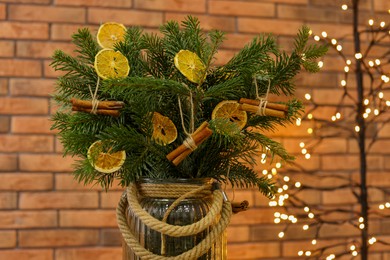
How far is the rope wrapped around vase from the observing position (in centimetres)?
85

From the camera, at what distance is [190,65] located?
2.89 feet

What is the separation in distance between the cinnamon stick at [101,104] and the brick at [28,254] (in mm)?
1118

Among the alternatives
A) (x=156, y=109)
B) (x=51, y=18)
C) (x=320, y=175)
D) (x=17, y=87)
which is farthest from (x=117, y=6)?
(x=156, y=109)

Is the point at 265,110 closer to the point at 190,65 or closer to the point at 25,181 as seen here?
the point at 190,65

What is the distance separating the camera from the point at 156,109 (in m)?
0.91

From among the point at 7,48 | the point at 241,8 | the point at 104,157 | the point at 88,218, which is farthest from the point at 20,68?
the point at 104,157

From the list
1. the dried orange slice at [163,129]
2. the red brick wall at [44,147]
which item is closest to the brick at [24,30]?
the red brick wall at [44,147]

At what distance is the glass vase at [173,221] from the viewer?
886 mm

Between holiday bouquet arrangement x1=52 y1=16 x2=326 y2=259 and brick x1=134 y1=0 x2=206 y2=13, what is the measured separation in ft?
3.29

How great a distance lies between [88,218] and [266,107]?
3.79 ft

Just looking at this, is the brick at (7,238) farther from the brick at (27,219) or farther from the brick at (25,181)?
the brick at (25,181)


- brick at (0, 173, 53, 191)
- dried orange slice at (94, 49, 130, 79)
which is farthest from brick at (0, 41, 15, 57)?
dried orange slice at (94, 49, 130, 79)

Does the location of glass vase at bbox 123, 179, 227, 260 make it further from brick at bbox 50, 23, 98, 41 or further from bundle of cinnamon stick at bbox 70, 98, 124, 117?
brick at bbox 50, 23, 98, 41

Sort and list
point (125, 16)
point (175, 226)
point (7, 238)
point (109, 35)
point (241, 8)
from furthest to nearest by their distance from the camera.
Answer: point (241, 8) < point (125, 16) < point (7, 238) < point (109, 35) < point (175, 226)
